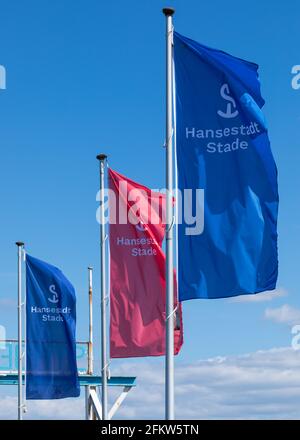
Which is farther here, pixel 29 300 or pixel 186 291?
pixel 29 300

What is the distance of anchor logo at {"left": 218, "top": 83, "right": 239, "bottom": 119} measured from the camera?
795 inches

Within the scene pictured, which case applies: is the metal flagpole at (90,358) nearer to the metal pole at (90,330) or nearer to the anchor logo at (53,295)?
the metal pole at (90,330)

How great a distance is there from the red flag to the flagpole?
23.9ft

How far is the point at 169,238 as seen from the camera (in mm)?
20156

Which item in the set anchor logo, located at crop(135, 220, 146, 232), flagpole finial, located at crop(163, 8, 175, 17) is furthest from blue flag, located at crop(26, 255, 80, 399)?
flagpole finial, located at crop(163, 8, 175, 17)

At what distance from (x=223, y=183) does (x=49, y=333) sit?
16.9 metres

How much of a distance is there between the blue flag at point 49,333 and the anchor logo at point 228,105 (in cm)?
1645

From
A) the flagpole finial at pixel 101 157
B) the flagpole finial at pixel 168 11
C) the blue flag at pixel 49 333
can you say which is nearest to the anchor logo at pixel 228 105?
the flagpole finial at pixel 168 11

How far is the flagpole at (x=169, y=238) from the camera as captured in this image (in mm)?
19672

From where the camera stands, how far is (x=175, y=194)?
20422mm

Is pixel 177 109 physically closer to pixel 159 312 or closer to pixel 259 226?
pixel 259 226
